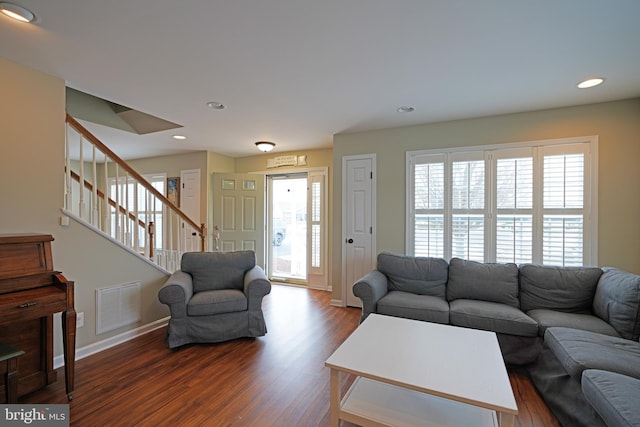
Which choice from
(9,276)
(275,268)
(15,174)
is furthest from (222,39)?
(275,268)

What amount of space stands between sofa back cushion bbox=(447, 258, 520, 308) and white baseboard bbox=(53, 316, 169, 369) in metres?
3.15

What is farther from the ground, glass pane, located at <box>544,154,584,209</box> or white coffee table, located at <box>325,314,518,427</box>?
glass pane, located at <box>544,154,584,209</box>

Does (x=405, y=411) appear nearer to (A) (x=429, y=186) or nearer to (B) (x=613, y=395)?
(B) (x=613, y=395)

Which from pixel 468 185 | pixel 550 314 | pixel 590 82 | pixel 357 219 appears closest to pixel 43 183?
pixel 357 219

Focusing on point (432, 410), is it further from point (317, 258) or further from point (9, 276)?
point (317, 258)

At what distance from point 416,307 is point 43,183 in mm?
3280

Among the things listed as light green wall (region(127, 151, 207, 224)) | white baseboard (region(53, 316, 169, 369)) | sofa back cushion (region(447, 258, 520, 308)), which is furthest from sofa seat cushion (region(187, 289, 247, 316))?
light green wall (region(127, 151, 207, 224))

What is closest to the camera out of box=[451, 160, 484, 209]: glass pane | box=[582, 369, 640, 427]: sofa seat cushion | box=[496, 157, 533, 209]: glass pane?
box=[582, 369, 640, 427]: sofa seat cushion

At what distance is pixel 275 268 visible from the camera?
557cm

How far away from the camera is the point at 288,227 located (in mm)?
Result: 5438

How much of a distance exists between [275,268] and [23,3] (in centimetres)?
466

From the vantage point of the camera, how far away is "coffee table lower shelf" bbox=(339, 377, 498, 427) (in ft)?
4.82

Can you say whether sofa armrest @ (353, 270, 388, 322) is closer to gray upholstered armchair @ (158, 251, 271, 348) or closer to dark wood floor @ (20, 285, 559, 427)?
dark wood floor @ (20, 285, 559, 427)

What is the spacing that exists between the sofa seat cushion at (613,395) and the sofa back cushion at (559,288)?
1178mm
